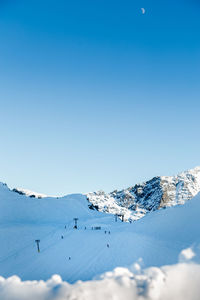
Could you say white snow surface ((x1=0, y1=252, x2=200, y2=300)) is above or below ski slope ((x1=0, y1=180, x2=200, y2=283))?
above

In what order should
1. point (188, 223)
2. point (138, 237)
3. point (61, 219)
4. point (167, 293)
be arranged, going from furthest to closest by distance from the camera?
1. point (61, 219)
2. point (138, 237)
3. point (188, 223)
4. point (167, 293)

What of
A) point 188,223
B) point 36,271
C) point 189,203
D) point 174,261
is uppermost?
point 189,203

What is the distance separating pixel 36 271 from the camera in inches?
1054

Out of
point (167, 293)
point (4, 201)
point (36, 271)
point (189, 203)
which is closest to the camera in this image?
point (167, 293)

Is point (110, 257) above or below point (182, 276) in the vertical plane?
below

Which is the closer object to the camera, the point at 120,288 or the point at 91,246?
the point at 120,288

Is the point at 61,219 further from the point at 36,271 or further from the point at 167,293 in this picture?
the point at 167,293

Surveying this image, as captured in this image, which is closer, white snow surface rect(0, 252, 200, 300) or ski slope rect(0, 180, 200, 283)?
white snow surface rect(0, 252, 200, 300)

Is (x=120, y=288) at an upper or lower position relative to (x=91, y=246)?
upper

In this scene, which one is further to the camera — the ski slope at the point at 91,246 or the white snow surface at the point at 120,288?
the ski slope at the point at 91,246

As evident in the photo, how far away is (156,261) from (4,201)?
145 feet

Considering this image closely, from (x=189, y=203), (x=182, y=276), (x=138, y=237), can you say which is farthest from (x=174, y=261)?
(x=189, y=203)

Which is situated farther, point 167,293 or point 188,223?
point 188,223

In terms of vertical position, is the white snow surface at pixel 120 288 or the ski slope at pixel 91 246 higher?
the white snow surface at pixel 120 288
